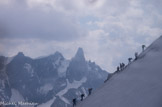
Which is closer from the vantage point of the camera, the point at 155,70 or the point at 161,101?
the point at 161,101

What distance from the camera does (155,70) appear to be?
117 ft

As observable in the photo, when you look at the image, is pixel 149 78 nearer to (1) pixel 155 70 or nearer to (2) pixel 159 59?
(1) pixel 155 70

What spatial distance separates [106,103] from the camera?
3397 centimetres

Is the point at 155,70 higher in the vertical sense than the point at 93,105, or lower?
higher

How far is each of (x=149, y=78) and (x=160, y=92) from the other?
6.87 m

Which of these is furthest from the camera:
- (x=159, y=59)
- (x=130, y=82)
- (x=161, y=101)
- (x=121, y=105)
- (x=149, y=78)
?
→ (x=159, y=59)

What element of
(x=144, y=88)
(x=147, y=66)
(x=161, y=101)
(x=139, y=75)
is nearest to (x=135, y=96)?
Result: (x=144, y=88)

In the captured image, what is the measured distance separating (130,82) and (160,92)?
32.5 ft

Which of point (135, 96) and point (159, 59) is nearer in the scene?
point (135, 96)

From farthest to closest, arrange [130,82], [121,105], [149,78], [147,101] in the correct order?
[130,82] → [149,78] → [121,105] → [147,101]

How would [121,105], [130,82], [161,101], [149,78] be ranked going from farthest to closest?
[130,82] < [149,78] < [121,105] < [161,101]

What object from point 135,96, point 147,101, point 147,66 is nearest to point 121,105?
point 135,96

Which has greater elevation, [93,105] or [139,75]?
[139,75]

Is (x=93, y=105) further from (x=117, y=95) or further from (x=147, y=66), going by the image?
(x=147, y=66)
